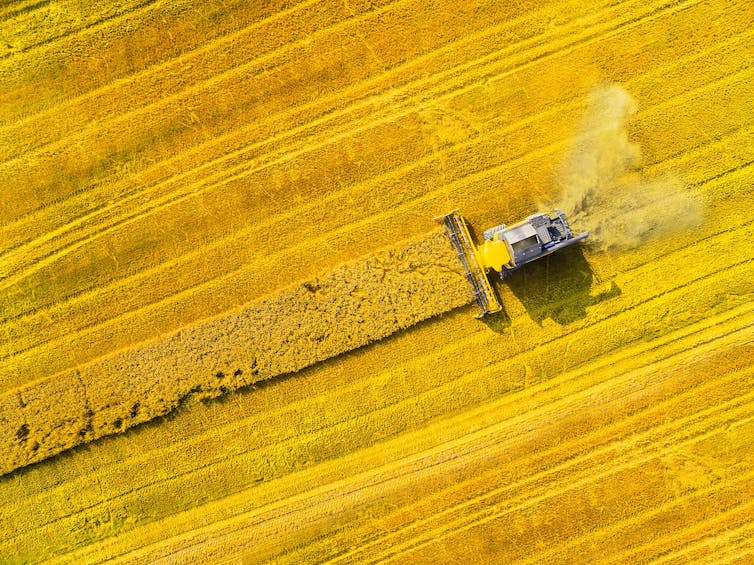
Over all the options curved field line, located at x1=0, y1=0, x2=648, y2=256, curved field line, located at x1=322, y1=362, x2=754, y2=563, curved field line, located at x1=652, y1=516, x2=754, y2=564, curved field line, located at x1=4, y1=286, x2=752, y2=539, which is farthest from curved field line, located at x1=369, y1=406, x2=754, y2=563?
curved field line, located at x1=0, y1=0, x2=648, y2=256

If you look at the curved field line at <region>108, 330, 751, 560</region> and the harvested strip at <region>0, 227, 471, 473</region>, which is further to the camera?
the curved field line at <region>108, 330, 751, 560</region>

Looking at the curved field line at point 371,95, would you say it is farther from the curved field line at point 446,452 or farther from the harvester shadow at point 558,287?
the curved field line at point 446,452

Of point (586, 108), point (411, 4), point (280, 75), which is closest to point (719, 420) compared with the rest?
point (586, 108)

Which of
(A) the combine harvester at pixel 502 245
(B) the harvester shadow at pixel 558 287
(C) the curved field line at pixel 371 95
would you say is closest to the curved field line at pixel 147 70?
(C) the curved field line at pixel 371 95

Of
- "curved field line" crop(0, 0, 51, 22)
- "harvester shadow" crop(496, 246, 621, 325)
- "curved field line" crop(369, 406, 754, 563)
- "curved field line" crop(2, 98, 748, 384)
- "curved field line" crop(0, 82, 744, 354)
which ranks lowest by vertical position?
"curved field line" crop(369, 406, 754, 563)

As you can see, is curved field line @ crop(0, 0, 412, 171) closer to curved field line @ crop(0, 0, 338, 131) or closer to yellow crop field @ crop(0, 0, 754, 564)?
yellow crop field @ crop(0, 0, 754, 564)

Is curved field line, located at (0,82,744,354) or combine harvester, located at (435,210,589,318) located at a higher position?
curved field line, located at (0,82,744,354)

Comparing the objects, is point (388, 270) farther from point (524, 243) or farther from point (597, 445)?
point (597, 445)
